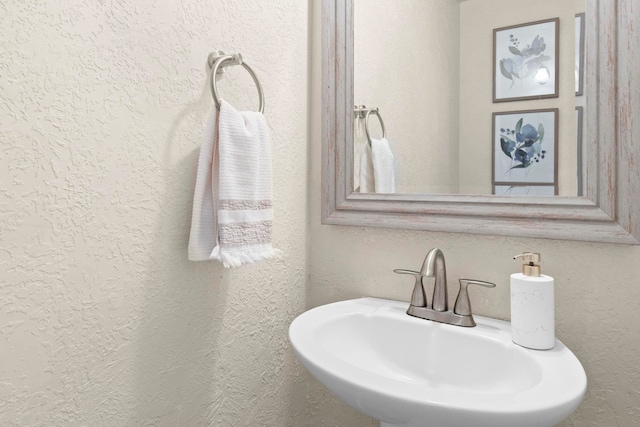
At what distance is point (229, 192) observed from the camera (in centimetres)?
86

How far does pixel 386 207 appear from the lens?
3.62ft

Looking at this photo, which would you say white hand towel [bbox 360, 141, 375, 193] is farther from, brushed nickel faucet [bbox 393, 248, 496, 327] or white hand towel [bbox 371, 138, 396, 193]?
brushed nickel faucet [bbox 393, 248, 496, 327]

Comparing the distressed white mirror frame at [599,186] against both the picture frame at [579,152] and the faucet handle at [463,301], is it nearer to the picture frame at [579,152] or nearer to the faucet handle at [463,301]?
the picture frame at [579,152]

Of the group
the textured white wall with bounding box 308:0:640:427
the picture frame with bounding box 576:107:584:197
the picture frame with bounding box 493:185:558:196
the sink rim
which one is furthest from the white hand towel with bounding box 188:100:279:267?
the picture frame with bounding box 576:107:584:197

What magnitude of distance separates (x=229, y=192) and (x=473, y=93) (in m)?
0.66

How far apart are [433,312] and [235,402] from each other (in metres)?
0.55

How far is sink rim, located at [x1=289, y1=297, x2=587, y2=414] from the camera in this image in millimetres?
581

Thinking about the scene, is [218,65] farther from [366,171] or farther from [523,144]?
[523,144]

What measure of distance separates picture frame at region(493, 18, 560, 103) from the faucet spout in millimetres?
414

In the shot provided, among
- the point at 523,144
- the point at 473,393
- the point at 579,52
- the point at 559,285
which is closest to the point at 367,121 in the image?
the point at 523,144

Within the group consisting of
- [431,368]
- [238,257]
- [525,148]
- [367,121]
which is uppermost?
[367,121]

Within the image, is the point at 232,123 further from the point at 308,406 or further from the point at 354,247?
the point at 308,406

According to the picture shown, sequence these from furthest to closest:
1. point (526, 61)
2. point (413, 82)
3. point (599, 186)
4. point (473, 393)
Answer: point (413, 82)
point (526, 61)
point (599, 186)
point (473, 393)

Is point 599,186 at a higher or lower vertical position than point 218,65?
lower
